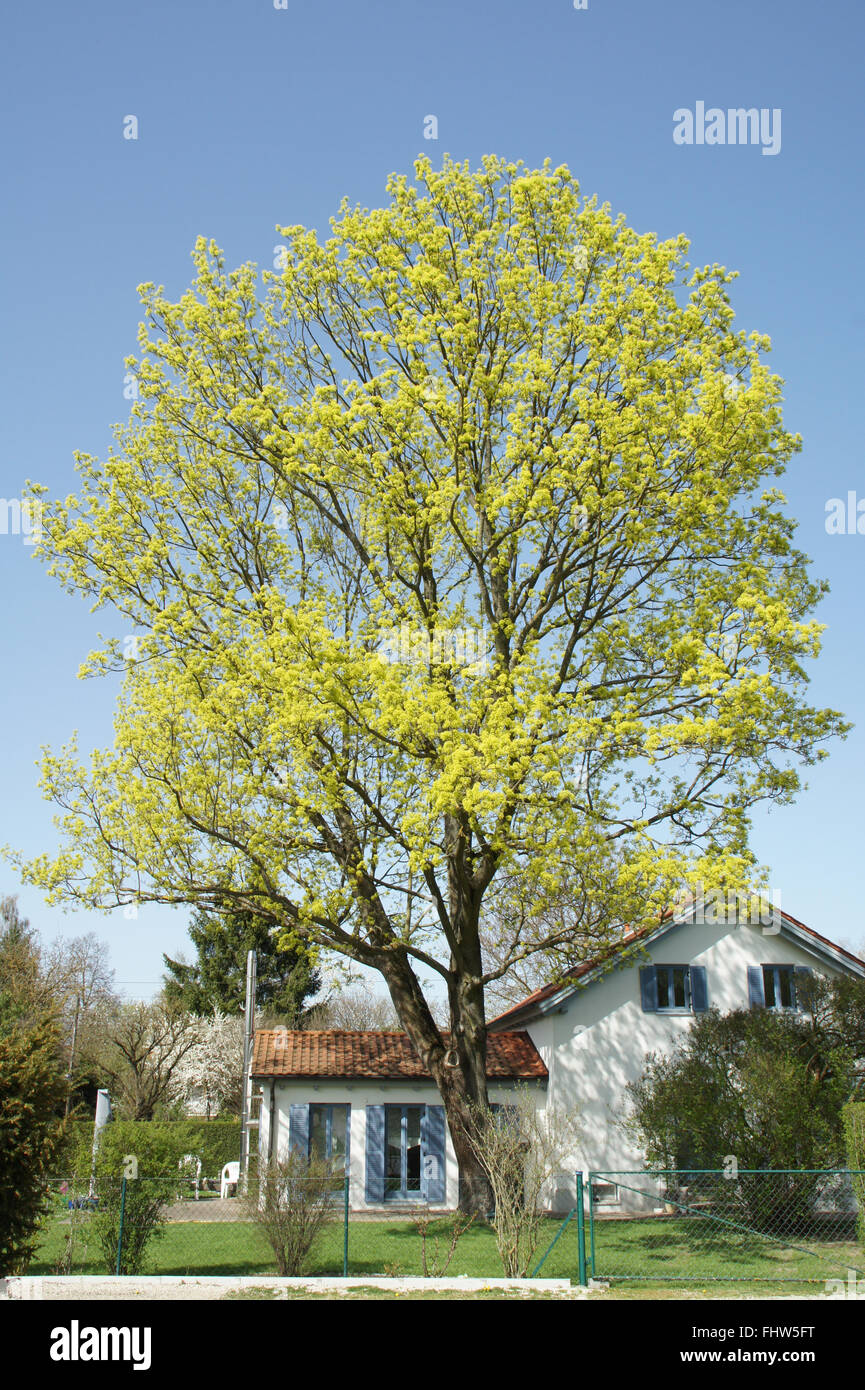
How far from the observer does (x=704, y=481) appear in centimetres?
1484

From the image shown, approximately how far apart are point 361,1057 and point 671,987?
24.0ft

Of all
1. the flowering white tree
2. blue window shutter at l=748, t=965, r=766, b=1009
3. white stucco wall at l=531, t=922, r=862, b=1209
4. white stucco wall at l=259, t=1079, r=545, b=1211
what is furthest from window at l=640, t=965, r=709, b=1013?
the flowering white tree

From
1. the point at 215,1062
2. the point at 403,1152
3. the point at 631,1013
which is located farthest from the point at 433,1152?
the point at 215,1062

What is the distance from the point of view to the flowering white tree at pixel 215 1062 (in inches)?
1511

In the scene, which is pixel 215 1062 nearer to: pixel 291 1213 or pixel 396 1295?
pixel 291 1213

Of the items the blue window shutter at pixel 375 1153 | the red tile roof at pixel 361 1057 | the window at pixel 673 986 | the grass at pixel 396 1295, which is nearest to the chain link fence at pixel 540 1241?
the grass at pixel 396 1295

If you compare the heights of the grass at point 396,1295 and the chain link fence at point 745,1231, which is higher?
the grass at point 396,1295

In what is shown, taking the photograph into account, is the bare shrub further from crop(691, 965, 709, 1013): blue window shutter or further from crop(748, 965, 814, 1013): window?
crop(748, 965, 814, 1013): window

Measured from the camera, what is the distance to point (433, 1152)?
23.2 m

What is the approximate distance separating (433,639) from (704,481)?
455cm

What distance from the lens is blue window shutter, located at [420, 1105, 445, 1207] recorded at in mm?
23000

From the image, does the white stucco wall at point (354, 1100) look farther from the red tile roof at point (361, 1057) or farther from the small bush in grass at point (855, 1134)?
the small bush in grass at point (855, 1134)

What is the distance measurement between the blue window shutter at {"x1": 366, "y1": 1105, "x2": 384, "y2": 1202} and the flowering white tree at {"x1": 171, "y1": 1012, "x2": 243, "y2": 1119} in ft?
52.0
